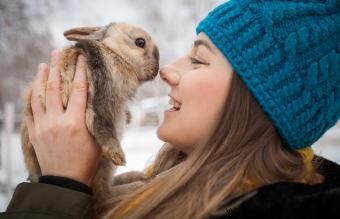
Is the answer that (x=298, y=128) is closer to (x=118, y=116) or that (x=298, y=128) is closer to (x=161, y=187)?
(x=161, y=187)

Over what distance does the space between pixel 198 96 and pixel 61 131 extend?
0.37m

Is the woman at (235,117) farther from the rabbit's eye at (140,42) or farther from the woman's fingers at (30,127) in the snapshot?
the rabbit's eye at (140,42)

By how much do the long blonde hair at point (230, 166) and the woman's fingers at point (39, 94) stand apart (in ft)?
1.12

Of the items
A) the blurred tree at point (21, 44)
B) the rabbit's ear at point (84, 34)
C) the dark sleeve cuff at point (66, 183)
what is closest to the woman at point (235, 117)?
the dark sleeve cuff at point (66, 183)

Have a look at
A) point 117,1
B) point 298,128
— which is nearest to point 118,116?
point 298,128

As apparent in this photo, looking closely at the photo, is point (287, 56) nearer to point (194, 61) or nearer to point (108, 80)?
point (194, 61)

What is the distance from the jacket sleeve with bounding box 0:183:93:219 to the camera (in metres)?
0.84

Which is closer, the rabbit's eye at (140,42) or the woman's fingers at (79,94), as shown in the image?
the woman's fingers at (79,94)

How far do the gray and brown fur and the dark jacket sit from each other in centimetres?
22

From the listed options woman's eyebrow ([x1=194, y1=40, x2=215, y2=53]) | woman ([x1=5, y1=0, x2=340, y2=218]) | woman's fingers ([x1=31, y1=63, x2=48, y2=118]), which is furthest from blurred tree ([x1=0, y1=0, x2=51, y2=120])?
woman's eyebrow ([x1=194, y1=40, x2=215, y2=53])

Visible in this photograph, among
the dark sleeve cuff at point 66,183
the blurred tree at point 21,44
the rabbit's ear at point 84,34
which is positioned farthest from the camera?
the blurred tree at point 21,44

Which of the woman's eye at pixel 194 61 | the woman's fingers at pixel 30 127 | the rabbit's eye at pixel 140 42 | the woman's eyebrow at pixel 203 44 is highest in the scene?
the woman's eyebrow at pixel 203 44

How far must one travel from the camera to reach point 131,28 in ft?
4.60

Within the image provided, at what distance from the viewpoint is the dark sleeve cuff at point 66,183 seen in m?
0.92
